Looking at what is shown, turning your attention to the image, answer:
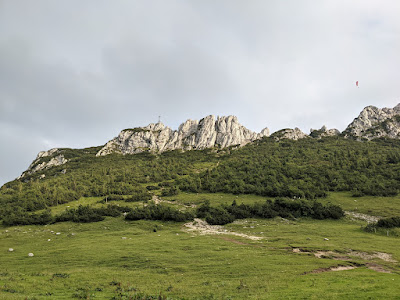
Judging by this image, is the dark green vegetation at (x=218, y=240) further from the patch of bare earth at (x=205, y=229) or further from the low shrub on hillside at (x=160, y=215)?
the patch of bare earth at (x=205, y=229)

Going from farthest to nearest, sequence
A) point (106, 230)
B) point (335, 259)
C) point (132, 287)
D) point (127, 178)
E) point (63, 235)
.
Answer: point (127, 178) → point (106, 230) → point (63, 235) → point (335, 259) → point (132, 287)

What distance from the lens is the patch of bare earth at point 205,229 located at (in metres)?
44.9

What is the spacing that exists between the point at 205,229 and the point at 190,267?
27647 millimetres

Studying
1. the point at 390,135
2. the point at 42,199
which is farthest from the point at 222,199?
the point at 390,135

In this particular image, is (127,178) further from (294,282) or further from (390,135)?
(390,135)

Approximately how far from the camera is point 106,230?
5088 centimetres

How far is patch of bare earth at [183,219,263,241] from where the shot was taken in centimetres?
4492

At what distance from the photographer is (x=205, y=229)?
52.3 meters

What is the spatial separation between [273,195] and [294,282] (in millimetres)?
72487

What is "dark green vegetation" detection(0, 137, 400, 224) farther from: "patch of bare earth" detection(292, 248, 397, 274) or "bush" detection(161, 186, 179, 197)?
"patch of bare earth" detection(292, 248, 397, 274)

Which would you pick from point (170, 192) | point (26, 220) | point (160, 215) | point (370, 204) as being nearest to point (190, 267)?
point (160, 215)

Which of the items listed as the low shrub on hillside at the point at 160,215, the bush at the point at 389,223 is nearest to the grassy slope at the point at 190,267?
the bush at the point at 389,223

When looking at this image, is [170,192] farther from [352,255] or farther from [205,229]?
[352,255]

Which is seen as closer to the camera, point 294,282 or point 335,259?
point 294,282
